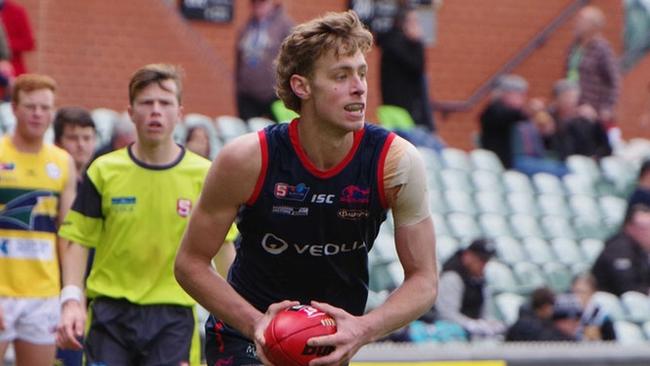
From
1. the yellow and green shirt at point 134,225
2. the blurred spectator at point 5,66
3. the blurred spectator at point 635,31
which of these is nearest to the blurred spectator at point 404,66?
the blurred spectator at point 5,66

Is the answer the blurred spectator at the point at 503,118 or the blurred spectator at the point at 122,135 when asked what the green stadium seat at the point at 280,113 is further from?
the blurred spectator at the point at 122,135

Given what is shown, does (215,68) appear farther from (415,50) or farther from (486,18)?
(486,18)

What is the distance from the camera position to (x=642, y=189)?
16000mm

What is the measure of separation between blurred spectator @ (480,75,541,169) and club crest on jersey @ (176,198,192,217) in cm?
872

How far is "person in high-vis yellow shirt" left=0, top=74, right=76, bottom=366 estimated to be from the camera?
9.64 meters

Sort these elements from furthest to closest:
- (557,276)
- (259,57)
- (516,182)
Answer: (516,182) < (259,57) < (557,276)

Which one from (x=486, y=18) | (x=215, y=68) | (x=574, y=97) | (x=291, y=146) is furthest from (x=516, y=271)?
(x=291, y=146)

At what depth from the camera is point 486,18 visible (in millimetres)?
21891

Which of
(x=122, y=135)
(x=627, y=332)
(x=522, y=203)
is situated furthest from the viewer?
(x=522, y=203)

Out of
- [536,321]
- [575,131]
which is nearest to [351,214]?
[536,321]

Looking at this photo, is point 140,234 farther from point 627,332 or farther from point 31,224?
point 627,332

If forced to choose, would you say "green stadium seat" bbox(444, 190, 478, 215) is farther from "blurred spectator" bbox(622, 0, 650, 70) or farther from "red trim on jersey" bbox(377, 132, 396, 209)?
"red trim on jersey" bbox(377, 132, 396, 209)

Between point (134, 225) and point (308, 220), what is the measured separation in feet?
8.18

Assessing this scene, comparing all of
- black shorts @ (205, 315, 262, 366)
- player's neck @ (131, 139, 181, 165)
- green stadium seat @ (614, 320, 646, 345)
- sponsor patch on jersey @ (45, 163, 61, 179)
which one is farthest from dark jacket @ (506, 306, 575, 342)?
black shorts @ (205, 315, 262, 366)
